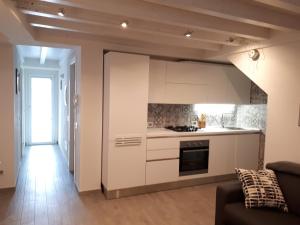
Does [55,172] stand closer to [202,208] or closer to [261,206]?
[202,208]

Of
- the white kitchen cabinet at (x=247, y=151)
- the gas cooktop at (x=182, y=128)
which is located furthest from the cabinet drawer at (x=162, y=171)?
the white kitchen cabinet at (x=247, y=151)

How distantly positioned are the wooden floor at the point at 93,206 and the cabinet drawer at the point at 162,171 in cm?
21

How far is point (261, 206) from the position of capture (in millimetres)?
2416

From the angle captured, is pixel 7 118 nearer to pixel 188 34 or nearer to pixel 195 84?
pixel 188 34

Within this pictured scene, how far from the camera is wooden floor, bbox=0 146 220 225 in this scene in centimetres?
303

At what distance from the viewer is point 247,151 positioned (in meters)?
Answer: 4.64

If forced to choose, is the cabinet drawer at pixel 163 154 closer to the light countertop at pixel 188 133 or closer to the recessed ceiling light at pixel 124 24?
the light countertop at pixel 188 133

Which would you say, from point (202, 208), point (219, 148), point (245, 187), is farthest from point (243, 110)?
point (245, 187)

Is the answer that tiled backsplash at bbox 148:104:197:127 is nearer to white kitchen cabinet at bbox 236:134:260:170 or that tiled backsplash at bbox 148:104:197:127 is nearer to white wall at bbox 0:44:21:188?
white kitchen cabinet at bbox 236:134:260:170

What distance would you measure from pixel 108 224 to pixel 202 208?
132cm

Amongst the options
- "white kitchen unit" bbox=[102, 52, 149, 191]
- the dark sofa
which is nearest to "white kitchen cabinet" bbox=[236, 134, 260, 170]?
the dark sofa

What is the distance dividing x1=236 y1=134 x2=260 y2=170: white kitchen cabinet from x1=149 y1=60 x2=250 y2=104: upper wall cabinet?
28.8 inches

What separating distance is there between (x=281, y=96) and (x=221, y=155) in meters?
1.67

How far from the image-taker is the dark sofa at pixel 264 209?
2.22m
